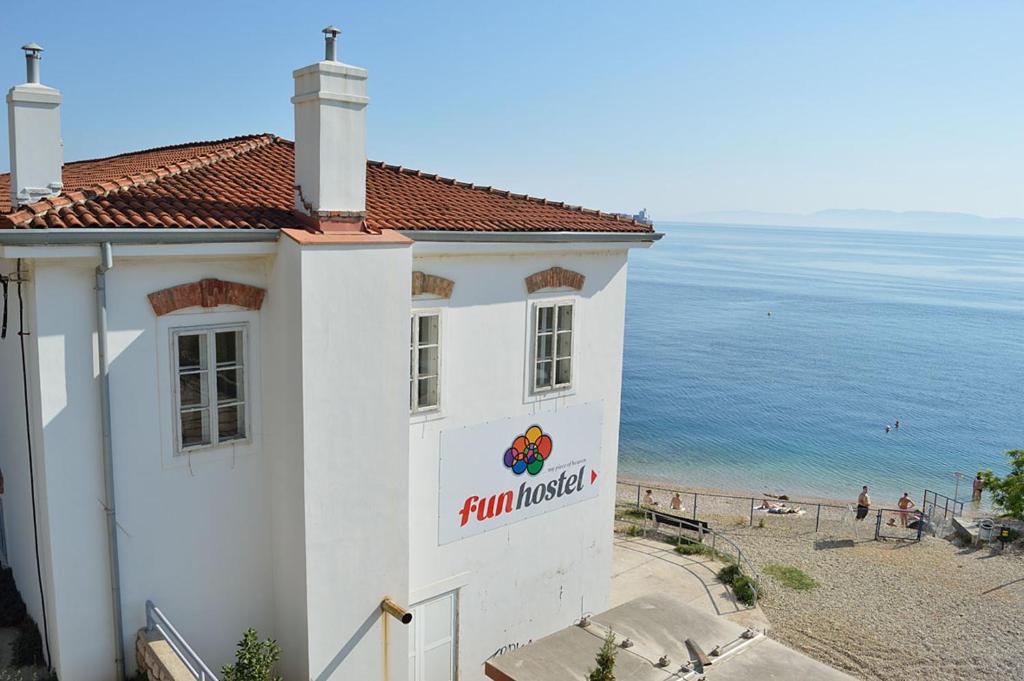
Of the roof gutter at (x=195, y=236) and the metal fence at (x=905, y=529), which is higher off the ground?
the roof gutter at (x=195, y=236)

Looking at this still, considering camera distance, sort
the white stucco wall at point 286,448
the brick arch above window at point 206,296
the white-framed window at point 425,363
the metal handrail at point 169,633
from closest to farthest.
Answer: the metal handrail at point 169,633 < the brick arch above window at point 206,296 < the white stucco wall at point 286,448 < the white-framed window at point 425,363

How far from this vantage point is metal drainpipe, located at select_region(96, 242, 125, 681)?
8.07 metres

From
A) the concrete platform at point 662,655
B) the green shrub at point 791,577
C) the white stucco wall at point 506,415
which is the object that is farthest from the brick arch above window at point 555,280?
the green shrub at point 791,577

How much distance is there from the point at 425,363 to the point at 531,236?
2.37 metres

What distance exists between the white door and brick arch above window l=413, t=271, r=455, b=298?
442 centimetres

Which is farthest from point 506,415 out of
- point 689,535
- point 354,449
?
point 689,535

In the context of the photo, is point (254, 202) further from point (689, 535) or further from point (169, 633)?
point (689, 535)

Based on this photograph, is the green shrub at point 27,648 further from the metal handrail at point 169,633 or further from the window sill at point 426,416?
the window sill at point 426,416

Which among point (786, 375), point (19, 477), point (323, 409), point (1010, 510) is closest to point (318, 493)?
point (323, 409)

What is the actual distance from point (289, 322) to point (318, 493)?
1.94 m

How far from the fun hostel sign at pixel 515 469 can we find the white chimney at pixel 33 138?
574 cm

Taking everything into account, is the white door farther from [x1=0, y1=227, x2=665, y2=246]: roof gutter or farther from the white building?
[x1=0, y1=227, x2=665, y2=246]: roof gutter

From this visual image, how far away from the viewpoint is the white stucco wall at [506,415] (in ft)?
36.4

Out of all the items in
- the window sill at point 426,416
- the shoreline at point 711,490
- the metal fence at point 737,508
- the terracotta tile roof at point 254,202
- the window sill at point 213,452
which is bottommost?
the shoreline at point 711,490
